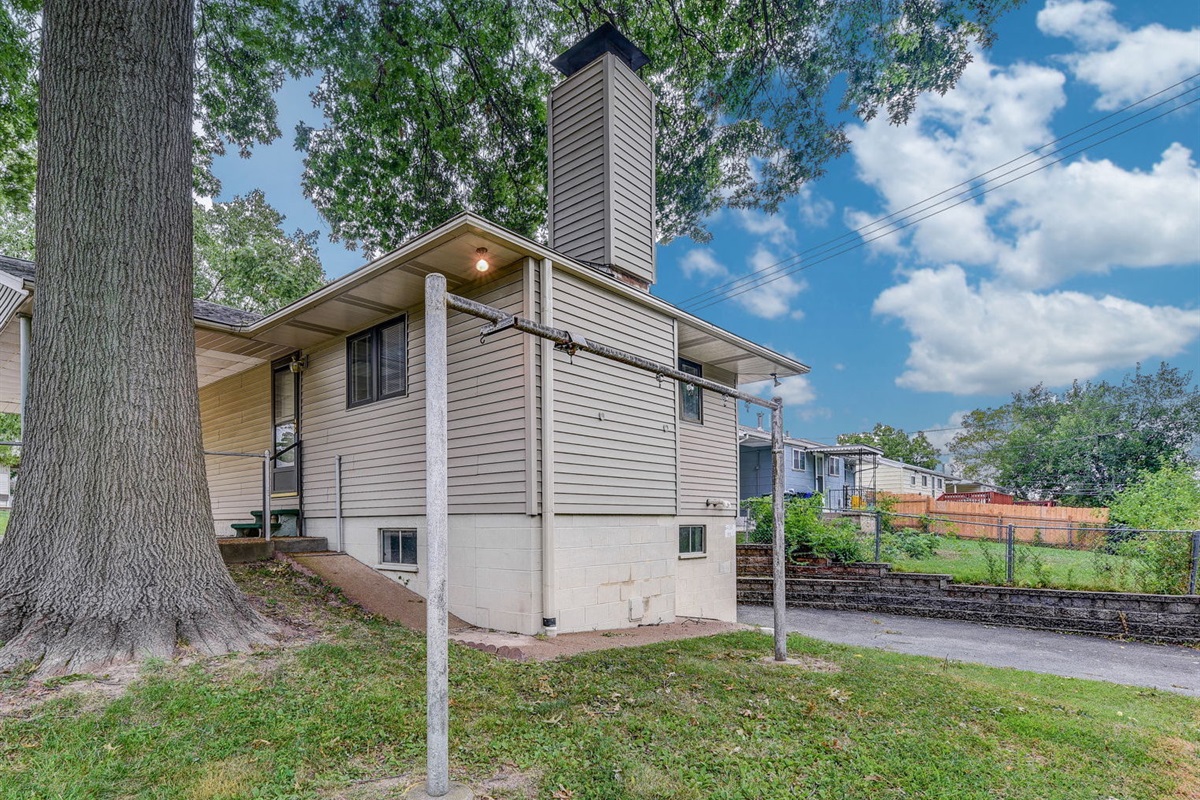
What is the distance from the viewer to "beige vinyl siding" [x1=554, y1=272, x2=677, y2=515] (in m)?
6.56

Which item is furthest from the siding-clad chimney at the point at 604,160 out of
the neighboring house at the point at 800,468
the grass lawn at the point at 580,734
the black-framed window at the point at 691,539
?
the neighboring house at the point at 800,468

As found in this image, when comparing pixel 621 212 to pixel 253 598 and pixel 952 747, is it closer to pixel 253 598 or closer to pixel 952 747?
pixel 253 598

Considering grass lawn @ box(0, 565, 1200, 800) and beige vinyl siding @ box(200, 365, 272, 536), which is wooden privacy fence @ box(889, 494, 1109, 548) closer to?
grass lawn @ box(0, 565, 1200, 800)

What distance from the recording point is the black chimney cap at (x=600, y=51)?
826cm

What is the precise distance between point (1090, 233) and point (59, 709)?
40.4m

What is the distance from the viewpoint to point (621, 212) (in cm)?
818

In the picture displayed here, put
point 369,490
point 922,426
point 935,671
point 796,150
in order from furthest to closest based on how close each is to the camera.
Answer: point 922,426, point 796,150, point 369,490, point 935,671

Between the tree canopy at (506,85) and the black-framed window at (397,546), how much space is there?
7297 mm

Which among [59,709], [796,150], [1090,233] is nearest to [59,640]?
[59,709]

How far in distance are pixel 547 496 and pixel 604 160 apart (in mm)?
4593

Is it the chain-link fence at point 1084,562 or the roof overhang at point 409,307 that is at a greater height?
the roof overhang at point 409,307

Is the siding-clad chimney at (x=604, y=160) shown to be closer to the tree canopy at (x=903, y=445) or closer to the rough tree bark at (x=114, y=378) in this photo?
the rough tree bark at (x=114, y=378)

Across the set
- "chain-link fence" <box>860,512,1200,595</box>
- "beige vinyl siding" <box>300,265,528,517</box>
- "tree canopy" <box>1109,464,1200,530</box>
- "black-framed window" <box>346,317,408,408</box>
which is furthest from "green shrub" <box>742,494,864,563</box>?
"black-framed window" <box>346,317,408,408</box>

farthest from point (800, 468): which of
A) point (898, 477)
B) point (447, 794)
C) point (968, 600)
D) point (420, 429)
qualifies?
point (447, 794)
